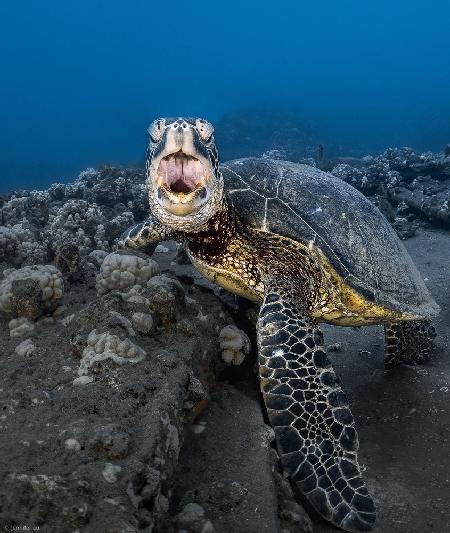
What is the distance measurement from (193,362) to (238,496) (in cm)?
87

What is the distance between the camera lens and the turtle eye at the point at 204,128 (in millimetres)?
2740

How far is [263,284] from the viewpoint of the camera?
3.43 meters

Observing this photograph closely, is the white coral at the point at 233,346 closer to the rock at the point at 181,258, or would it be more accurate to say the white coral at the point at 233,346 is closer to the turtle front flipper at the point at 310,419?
the turtle front flipper at the point at 310,419

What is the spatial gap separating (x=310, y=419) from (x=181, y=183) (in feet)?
5.94

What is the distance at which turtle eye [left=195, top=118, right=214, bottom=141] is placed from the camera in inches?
108

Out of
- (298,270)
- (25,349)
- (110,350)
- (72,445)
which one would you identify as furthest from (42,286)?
(298,270)

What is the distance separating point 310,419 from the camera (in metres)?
2.65

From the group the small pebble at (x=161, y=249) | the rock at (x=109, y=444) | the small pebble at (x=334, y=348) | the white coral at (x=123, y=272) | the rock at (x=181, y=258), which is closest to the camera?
the rock at (x=109, y=444)

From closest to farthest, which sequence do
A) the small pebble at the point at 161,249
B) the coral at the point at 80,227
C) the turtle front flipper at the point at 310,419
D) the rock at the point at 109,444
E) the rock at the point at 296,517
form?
the rock at the point at 109,444 → the rock at the point at 296,517 → the turtle front flipper at the point at 310,419 → the coral at the point at 80,227 → the small pebble at the point at 161,249

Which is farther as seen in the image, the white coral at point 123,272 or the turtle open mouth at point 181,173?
the white coral at point 123,272

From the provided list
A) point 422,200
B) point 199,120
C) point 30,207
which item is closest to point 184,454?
point 199,120

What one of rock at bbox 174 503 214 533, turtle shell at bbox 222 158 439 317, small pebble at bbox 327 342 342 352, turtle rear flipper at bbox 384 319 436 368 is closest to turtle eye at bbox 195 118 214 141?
turtle shell at bbox 222 158 439 317

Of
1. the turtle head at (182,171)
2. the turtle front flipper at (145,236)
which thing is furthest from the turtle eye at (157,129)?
the turtle front flipper at (145,236)

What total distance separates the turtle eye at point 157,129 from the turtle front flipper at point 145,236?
1.55 metres
